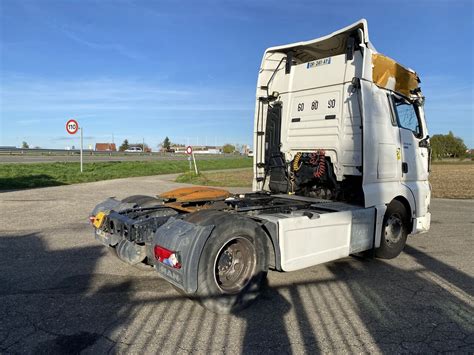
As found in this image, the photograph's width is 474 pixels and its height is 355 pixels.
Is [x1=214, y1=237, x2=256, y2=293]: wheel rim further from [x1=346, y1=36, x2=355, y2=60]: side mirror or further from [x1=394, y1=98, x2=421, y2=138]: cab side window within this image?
[x1=394, y1=98, x2=421, y2=138]: cab side window

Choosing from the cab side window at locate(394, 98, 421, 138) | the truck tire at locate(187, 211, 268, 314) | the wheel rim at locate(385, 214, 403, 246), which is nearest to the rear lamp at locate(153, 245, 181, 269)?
the truck tire at locate(187, 211, 268, 314)

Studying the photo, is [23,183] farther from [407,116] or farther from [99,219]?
[407,116]

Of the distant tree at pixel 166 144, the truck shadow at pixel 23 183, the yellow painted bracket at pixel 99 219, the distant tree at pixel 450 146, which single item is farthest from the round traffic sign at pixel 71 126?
the distant tree at pixel 166 144

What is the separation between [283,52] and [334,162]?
2.21 meters

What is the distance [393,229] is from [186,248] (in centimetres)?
396

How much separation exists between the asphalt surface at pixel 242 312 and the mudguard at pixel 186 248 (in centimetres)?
44

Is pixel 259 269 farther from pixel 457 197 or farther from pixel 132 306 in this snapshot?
pixel 457 197

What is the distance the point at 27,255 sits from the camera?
586 cm

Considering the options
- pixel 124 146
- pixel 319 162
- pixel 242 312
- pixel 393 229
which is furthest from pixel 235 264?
pixel 124 146

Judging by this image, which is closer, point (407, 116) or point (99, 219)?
point (99, 219)

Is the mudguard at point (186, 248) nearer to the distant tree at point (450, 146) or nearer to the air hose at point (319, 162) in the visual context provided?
the air hose at point (319, 162)

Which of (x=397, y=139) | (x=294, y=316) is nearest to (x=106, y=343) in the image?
(x=294, y=316)

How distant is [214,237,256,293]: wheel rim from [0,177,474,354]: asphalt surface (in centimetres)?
31

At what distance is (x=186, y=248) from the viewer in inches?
139
